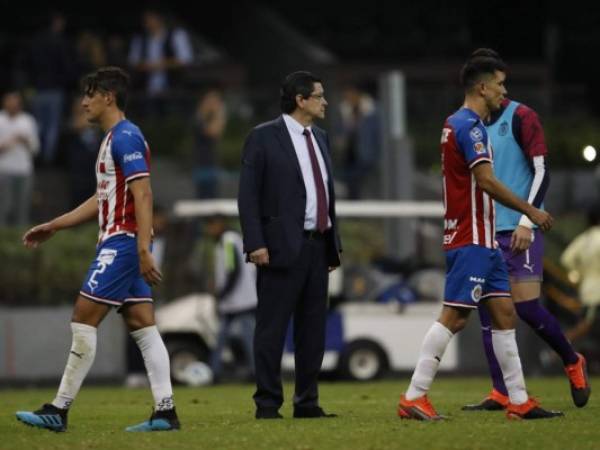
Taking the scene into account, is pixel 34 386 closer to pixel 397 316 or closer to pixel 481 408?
pixel 397 316

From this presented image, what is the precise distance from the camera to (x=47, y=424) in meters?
12.1

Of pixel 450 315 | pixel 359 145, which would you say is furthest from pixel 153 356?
pixel 359 145

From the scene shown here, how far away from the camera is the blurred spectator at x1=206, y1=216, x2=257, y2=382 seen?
21922 mm

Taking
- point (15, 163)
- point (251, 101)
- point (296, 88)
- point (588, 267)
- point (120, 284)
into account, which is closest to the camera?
point (120, 284)

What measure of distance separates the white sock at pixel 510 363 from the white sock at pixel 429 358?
38cm

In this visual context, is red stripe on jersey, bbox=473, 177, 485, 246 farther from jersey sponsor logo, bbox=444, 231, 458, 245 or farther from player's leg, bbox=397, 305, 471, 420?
player's leg, bbox=397, 305, 471, 420

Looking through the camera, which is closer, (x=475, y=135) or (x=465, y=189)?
(x=475, y=135)

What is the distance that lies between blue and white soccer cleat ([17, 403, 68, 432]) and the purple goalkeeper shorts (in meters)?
3.31

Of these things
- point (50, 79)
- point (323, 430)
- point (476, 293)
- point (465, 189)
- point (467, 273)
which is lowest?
→ point (323, 430)

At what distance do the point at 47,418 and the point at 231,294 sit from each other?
9868 millimetres

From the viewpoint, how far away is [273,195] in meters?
13.0

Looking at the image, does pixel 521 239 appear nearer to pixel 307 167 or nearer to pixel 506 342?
pixel 506 342

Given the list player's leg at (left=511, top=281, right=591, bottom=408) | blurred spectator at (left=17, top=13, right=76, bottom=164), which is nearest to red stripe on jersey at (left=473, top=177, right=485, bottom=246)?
player's leg at (left=511, top=281, right=591, bottom=408)

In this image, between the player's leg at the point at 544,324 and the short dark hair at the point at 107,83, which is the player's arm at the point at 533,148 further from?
the short dark hair at the point at 107,83
